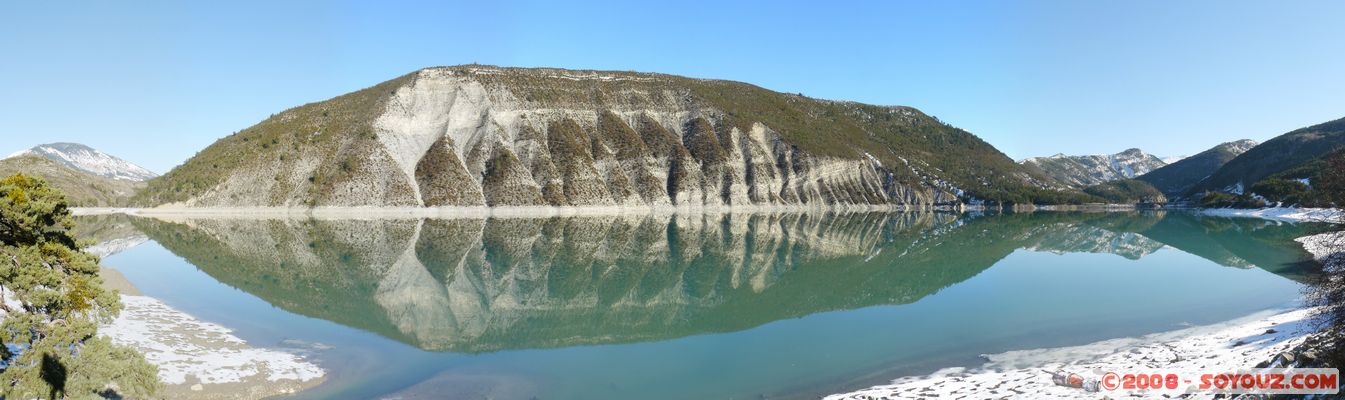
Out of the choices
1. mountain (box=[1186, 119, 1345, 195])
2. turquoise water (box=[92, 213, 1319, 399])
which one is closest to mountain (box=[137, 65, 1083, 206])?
turquoise water (box=[92, 213, 1319, 399])

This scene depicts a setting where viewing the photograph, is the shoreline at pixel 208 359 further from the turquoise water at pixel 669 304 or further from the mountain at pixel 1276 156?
the mountain at pixel 1276 156

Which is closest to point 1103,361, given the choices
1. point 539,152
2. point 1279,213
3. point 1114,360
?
point 1114,360

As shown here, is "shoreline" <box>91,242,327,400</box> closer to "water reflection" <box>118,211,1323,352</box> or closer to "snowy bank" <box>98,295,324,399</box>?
"snowy bank" <box>98,295,324,399</box>

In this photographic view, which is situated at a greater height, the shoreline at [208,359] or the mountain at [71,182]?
the mountain at [71,182]

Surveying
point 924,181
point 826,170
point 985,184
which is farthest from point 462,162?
point 985,184

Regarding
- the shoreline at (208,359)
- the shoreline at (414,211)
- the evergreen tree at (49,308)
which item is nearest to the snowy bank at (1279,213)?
the shoreline at (414,211)

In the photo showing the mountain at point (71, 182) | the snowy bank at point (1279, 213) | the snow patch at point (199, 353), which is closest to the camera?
the snow patch at point (199, 353)
